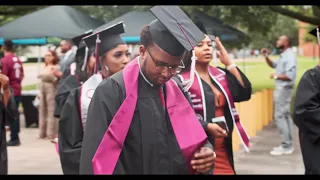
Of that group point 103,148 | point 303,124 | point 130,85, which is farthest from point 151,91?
point 303,124

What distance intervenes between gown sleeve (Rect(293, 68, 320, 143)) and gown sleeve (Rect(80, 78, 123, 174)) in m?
1.75

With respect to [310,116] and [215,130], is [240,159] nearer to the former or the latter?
[310,116]

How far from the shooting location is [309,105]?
153 inches

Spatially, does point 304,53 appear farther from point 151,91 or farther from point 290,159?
point 151,91

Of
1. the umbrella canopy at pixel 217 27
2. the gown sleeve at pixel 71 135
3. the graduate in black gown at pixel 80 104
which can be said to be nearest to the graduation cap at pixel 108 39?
the graduate in black gown at pixel 80 104

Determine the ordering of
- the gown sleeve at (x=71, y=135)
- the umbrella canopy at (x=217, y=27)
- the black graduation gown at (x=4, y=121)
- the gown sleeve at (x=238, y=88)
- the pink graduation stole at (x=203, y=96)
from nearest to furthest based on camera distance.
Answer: the gown sleeve at (x=71, y=135), the pink graduation stole at (x=203, y=96), the gown sleeve at (x=238, y=88), the black graduation gown at (x=4, y=121), the umbrella canopy at (x=217, y=27)

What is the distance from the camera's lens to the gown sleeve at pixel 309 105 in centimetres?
388

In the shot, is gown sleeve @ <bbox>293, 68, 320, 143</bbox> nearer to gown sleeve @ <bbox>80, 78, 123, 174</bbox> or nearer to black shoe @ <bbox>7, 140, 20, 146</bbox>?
gown sleeve @ <bbox>80, 78, 123, 174</bbox>

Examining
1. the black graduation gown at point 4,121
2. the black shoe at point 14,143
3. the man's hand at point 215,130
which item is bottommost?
the black shoe at point 14,143

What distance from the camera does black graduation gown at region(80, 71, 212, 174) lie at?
2.56m

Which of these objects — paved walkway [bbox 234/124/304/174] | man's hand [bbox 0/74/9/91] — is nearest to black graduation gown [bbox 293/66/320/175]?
man's hand [bbox 0/74/9/91]

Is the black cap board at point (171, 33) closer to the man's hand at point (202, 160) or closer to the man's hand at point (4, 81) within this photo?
the man's hand at point (202, 160)

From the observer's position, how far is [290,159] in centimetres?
819

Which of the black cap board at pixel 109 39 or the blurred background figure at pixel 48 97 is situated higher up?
the black cap board at pixel 109 39
